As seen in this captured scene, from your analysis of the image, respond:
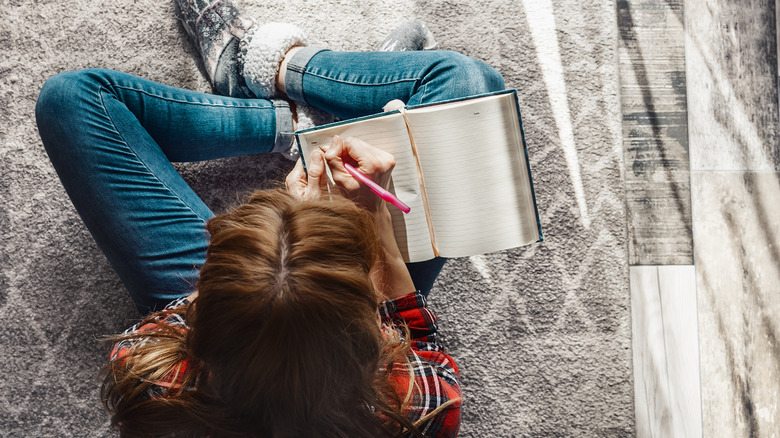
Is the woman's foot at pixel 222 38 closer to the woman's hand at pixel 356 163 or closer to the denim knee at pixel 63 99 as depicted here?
the denim knee at pixel 63 99

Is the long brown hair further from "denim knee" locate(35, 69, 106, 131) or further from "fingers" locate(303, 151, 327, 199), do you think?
"denim knee" locate(35, 69, 106, 131)

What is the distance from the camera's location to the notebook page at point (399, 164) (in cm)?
57

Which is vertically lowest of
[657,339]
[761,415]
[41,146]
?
[761,415]

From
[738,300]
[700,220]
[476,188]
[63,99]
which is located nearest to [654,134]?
[700,220]

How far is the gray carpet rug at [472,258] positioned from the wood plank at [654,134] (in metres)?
0.03

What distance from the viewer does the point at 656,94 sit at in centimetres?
89

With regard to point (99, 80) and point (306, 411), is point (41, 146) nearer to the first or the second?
point (99, 80)

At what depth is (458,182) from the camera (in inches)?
24.0

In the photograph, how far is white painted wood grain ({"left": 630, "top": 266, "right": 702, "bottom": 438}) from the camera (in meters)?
0.86

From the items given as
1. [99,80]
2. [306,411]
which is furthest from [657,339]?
[99,80]

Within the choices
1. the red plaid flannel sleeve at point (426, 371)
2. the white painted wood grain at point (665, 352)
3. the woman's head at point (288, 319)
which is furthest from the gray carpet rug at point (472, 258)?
the woman's head at point (288, 319)

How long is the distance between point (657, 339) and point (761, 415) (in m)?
0.24

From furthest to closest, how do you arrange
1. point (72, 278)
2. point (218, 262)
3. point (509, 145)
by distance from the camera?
1. point (72, 278)
2. point (509, 145)
3. point (218, 262)

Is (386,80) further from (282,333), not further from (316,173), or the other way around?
(282,333)
